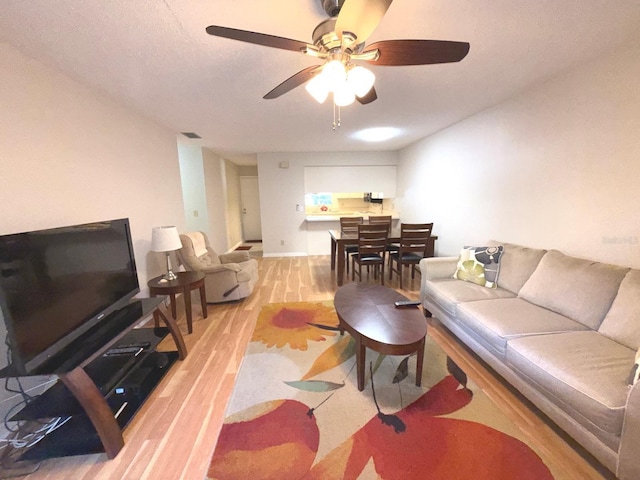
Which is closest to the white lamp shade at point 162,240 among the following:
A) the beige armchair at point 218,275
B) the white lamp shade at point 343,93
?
the beige armchair at point 218,275

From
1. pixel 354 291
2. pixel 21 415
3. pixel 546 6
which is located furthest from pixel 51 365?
pixel 546 6

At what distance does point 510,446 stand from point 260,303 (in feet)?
8.87

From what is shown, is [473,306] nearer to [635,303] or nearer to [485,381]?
[485,381]

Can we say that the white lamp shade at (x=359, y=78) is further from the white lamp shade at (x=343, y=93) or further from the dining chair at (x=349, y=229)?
the dining chair at (x=349, y=229)

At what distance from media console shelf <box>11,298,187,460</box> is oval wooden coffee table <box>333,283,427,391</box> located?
1.49 meters

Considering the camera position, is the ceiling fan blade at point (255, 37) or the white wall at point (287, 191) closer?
the ceiling fan blade at point (255, 37)

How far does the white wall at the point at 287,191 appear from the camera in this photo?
5.62 metres

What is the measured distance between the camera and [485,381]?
1.91 m

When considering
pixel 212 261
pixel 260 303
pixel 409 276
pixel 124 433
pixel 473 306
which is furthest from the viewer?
pixel 409 276

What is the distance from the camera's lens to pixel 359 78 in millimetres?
1420

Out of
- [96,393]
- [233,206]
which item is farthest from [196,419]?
[233,206]

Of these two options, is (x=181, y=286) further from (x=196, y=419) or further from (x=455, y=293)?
(x=455, y=293)

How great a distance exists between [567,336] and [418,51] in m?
1.96

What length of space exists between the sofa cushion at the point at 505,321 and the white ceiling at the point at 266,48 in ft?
6.16
